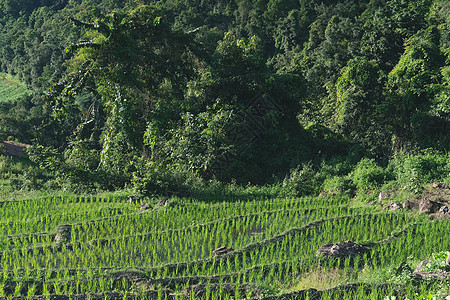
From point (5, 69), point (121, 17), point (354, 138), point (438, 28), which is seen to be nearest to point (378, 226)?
point (354, 138)

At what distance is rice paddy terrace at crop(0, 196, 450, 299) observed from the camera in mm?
5262

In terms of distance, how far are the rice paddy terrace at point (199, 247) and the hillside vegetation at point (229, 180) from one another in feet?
0.11

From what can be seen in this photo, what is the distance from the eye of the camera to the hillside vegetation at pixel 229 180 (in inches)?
225

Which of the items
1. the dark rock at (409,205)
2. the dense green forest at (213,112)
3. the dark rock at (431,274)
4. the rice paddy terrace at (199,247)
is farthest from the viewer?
the dense green forest at (213,112)

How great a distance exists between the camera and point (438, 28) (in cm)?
1789

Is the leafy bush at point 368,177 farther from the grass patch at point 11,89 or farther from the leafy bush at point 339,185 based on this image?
the grass patch at point 11,89

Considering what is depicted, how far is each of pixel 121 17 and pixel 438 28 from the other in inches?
536

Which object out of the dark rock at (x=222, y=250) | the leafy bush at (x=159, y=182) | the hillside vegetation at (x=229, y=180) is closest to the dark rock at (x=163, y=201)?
the hillside vegetation at (x=229, y=180)

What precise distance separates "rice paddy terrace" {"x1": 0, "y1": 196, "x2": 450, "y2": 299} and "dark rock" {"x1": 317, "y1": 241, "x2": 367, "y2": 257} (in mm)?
101

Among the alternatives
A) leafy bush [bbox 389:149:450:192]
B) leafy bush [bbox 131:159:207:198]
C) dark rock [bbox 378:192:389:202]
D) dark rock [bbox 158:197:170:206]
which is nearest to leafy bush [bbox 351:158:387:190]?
leafy bush [bbox 389:149:450:192]


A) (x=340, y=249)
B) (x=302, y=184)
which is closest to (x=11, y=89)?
(x=302, y=184)

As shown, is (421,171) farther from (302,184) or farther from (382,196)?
(302,184)

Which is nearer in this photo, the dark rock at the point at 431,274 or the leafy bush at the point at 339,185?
the dark rock at the point at 431,274

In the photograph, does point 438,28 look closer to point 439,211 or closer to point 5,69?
point 439,211
